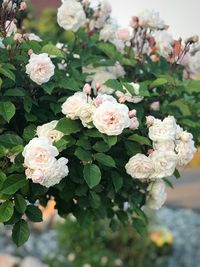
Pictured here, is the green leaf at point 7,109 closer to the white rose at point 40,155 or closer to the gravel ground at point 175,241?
the white rose at point 40,155

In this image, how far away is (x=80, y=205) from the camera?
6.35 ft

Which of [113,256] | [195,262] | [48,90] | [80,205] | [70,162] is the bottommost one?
[195,262]

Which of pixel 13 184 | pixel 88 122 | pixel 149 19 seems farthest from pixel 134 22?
pixel 13 184

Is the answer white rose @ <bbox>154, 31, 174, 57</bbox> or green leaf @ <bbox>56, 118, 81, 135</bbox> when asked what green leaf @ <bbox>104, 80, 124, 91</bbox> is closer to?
green leaf @ <bbox>56, 118, 81, 135</bbox>

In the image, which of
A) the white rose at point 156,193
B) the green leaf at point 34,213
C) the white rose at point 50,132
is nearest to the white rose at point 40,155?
the white rose at point 50,132

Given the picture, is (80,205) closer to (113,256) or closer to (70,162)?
(70,162)

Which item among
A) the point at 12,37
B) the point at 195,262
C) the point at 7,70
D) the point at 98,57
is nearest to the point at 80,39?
the point at 98,57

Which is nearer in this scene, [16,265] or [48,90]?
[48,90]

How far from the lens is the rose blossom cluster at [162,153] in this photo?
178cm

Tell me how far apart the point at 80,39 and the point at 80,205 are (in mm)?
812

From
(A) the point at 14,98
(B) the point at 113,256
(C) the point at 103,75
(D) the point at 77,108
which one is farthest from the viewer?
(B) the point at 113,256

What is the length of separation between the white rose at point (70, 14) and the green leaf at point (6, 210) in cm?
79

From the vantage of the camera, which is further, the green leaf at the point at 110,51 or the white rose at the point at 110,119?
the green leaf at the point at 110,51

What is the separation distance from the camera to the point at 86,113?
5.69 feet
